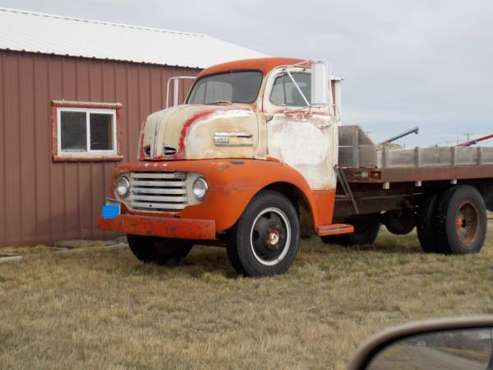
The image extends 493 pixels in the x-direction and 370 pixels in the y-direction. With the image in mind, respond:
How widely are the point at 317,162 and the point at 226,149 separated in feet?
4.38

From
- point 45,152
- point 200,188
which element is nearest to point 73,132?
point 45,152

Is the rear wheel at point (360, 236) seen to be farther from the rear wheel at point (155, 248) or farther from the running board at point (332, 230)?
the rear wheel at point (155, 248)

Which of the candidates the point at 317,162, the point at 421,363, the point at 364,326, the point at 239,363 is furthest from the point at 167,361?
the point at 317,162

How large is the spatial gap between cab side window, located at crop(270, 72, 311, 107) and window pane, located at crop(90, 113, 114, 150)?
4.35 meters

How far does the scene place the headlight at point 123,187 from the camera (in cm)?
879

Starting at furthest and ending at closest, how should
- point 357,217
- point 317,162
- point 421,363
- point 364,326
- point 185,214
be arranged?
1. point 357,217
2. point 317,162
3. point 185,214
4. point 364,326
5. point 421,363

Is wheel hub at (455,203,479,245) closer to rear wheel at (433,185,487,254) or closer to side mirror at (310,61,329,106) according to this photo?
rear wheel at (433,185,487,254)

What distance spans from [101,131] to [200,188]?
4.93 metres

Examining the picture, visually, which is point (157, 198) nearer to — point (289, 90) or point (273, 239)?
point (273, 239)

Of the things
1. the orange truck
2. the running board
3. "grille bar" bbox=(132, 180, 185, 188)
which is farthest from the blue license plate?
the running board

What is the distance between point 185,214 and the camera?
799 cm

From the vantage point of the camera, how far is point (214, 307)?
258 inches

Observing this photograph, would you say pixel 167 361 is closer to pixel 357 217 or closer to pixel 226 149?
pixel 226 149

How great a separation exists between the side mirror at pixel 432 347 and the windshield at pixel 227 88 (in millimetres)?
6956
